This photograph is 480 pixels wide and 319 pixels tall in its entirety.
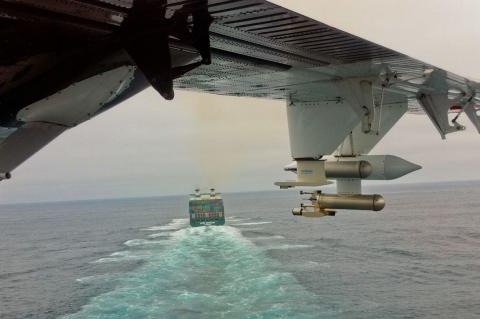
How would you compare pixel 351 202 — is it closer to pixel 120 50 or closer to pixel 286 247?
pixel 120 50

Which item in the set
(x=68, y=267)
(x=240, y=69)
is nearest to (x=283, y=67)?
(x=240, y=69)

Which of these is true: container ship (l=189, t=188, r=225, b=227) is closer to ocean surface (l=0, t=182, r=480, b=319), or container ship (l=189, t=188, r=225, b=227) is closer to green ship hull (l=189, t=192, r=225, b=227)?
green ship hull (l=189, t=192, r=225, b=227)

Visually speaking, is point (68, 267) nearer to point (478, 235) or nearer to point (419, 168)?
point (419, 168)

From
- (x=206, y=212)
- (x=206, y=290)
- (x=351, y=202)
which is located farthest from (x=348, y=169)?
(x=206, y=212)

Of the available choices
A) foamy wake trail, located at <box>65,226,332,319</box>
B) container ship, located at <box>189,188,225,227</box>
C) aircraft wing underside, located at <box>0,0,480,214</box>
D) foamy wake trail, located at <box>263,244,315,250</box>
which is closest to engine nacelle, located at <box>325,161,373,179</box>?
aircraft wing underside, located at <box>0,0,480,214</box>

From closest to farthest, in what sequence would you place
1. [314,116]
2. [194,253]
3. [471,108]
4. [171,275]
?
[314,116], [471,108], [171,275], [194,253]

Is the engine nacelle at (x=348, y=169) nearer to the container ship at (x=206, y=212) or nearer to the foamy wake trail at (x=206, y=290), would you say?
the foamy wake trail at (x=206, y=290)

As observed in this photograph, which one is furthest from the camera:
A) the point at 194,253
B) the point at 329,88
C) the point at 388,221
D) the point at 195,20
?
the point at 388,221
